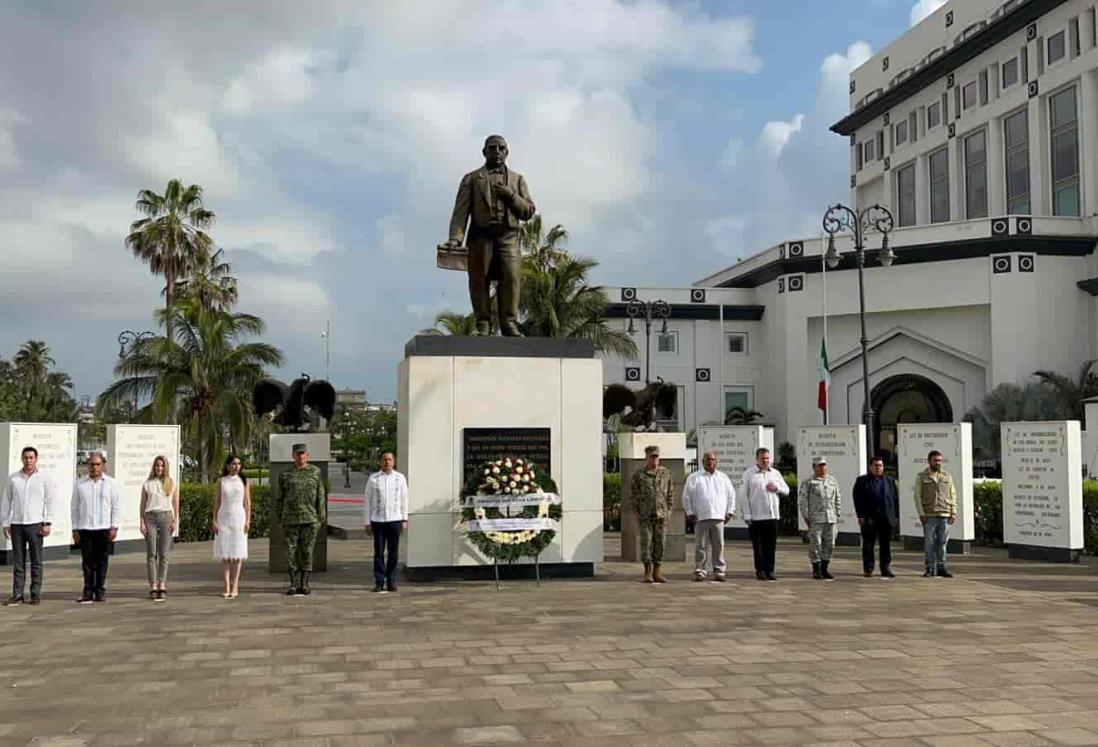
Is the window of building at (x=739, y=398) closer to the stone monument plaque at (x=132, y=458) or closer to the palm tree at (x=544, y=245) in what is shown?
the palm tree at (x=544, y=245)

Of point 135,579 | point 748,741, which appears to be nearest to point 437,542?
point 135,579

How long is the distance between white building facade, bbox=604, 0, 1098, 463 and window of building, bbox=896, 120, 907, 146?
236cm

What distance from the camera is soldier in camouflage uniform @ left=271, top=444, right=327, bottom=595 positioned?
1156 cm

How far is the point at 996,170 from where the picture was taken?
141ft

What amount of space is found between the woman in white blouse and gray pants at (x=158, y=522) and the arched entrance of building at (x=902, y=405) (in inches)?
1226

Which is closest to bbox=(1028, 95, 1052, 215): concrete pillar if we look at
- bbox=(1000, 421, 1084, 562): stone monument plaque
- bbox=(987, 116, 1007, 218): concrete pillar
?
bbox=(987, 116, 1007, 218): concrete pillar

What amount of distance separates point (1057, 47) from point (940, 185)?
32.9ft

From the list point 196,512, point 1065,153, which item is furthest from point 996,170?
point 196,512

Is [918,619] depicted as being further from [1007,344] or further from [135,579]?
[1007,344]

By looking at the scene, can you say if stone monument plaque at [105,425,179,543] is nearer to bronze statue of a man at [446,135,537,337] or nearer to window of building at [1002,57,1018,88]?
bronze statue of a man at [446,135,537,337]

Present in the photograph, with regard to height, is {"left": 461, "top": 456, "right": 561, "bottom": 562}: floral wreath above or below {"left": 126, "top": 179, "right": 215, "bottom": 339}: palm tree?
below

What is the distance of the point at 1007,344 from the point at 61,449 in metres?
31.0

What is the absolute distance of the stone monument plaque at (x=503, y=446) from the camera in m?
12.6

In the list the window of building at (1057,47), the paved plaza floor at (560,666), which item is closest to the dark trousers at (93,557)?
the paved plaza floor at (560,666)
